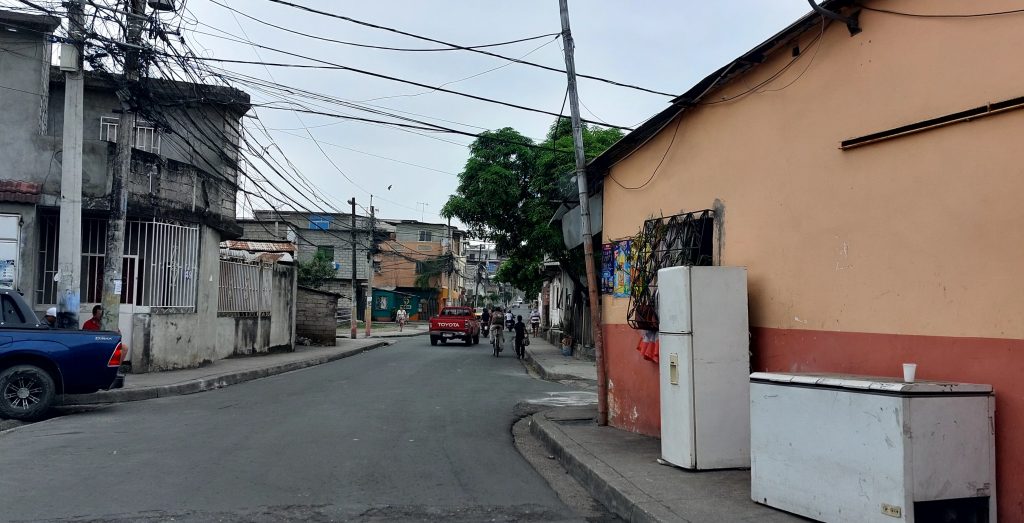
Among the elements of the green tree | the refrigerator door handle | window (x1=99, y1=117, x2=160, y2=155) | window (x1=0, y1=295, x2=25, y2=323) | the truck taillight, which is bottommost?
the truck taillight

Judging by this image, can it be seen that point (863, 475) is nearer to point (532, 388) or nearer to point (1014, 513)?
point (1014, 513)

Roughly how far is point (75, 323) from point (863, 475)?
13.4 meters

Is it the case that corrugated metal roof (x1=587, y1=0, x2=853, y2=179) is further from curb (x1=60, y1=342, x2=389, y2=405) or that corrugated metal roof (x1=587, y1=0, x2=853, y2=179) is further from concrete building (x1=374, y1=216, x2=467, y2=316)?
concrete building (x1=374, y1=216, x2=467, y2=316)

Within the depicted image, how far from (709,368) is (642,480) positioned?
3.98 ft

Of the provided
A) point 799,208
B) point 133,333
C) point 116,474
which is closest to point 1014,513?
point 799,208

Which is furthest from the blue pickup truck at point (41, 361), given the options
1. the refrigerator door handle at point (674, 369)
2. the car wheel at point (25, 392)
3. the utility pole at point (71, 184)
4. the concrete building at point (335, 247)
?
the concrete building at point (335, 247)

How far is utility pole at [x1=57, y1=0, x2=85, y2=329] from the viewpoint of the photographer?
530 inches

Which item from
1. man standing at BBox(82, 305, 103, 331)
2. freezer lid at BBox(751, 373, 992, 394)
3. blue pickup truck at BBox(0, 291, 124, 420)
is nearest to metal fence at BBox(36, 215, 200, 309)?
man standing at BBox(82, 305, 103, 331)

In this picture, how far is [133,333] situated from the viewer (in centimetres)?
1678

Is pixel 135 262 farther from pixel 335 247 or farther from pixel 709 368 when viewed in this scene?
pixel 335 247

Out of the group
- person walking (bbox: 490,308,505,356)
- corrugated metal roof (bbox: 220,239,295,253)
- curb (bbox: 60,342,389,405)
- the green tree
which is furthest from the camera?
the green tree

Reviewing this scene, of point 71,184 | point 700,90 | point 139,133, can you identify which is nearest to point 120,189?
point 71,184

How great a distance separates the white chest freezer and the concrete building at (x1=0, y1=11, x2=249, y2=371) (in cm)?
1292

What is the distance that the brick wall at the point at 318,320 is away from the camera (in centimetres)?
3172
